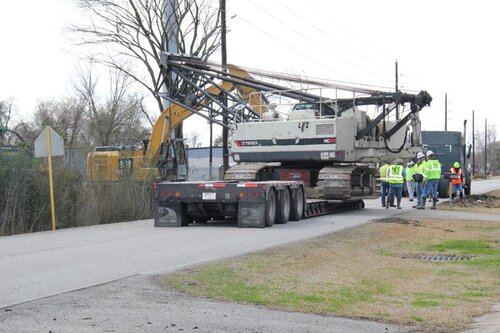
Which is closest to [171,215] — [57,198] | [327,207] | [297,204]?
[57,198]

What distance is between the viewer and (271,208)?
17328mm

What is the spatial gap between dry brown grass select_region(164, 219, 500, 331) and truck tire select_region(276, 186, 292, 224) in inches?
145

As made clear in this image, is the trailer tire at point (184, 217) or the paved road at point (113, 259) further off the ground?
the trailer tire at point (184, 217)

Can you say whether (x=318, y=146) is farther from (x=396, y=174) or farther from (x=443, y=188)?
(x=443, y=188)

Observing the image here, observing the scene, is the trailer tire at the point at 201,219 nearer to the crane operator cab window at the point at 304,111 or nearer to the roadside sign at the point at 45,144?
the roadside sign at the point at 45,144

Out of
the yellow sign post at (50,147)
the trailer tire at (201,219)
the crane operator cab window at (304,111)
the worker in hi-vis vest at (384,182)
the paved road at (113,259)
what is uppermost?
the crane operator cab window at (304,111)

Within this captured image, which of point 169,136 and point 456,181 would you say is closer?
point 169,136

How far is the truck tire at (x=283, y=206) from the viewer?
58.6 ft

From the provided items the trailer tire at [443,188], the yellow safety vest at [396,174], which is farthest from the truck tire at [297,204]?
the trailer tire at [443,188]

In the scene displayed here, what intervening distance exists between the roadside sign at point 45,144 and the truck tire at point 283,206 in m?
6.00

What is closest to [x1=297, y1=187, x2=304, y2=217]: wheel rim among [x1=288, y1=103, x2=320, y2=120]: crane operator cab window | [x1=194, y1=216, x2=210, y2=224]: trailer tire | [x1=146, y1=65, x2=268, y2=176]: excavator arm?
[x1=194, y1=216, x2=210, y2=224]: trailer tire

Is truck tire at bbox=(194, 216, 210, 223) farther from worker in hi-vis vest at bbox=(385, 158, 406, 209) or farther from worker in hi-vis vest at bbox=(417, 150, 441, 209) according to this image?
worker in hi-vis vest at bbox=(417, 150, 441, 209)

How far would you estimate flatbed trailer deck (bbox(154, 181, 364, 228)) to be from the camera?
16.8 m

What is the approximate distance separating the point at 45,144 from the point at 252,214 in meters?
5.97
